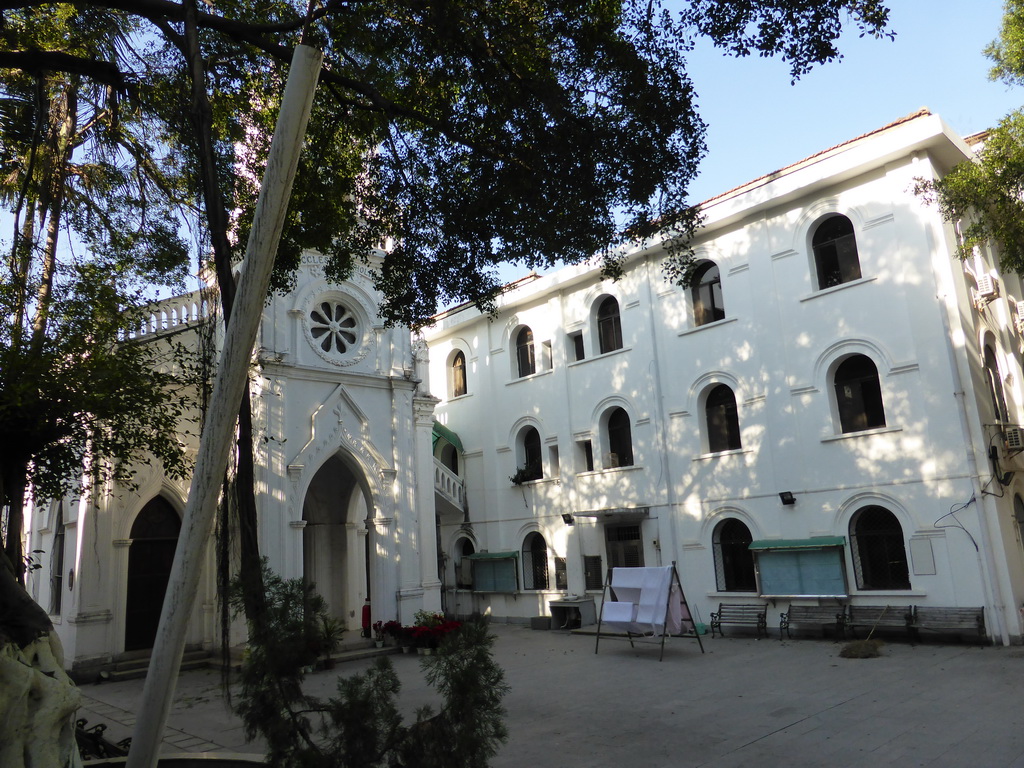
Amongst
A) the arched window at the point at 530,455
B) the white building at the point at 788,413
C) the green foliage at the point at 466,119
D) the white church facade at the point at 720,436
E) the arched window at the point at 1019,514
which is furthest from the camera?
the arched window at the point at 530,455

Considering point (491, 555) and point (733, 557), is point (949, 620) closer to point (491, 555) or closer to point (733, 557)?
point (733, 557)

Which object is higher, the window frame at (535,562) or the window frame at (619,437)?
the window frame at (619,437)

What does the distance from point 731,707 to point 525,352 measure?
15.0 metres

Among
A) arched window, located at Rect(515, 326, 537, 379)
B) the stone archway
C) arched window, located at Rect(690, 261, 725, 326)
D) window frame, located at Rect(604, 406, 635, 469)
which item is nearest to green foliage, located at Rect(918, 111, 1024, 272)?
arched window, located at Rect(690, 261, 725, 326)

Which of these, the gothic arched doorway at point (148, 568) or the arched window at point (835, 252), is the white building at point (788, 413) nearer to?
the arched window at point (835, 252)

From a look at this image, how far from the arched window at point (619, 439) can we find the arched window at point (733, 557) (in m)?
3.19

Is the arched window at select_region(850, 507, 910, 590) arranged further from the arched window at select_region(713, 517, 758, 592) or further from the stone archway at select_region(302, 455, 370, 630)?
the stone archway at select_region(302, 455, 370, 630)

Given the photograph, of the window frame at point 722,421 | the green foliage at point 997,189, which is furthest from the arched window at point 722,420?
the green foliage at point 997,189

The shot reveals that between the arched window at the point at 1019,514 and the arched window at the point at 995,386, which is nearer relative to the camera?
the arched window at the point at 1019,514

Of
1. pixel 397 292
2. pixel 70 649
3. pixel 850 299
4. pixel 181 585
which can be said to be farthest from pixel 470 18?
pixel 70 649

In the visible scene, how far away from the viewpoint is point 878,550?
15781mm

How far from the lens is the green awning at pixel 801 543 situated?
52.0ft

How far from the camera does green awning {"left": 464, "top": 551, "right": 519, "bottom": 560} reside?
22.3 m

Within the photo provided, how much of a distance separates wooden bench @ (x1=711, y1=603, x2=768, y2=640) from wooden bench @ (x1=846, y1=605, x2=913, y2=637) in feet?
6.29
